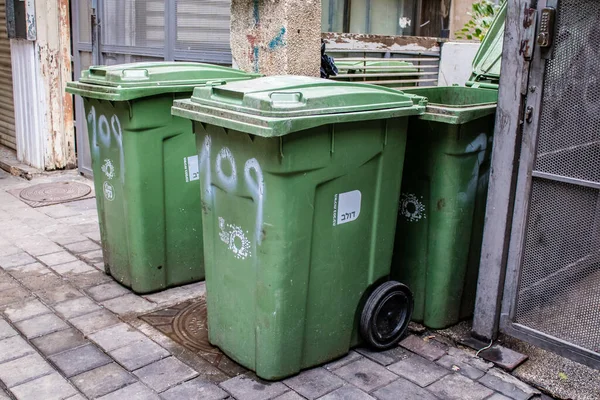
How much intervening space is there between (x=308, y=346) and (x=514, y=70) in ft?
6.32

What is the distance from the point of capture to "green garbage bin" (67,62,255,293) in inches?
173

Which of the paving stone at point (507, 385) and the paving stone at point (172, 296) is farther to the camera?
the paving stone at point (172, 296)

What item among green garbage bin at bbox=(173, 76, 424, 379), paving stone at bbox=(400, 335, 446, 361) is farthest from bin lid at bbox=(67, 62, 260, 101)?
paving stone at bbox=(400, 335, 446, 361)

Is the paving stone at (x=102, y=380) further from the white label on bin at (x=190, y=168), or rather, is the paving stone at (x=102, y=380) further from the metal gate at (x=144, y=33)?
the metal gate at (x=144, y=33)

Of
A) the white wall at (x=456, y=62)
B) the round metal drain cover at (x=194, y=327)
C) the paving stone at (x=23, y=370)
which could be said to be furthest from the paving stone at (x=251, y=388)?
the white wall at (x=456, y=62)

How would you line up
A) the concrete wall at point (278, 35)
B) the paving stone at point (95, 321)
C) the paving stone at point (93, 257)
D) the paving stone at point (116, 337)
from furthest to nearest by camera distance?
the paving stone at point (93, 257) < the concrete wall at point (278, 35) < the paving stone at point (95, 321) < the paving stone at point (116, 337)

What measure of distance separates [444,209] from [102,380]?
2194 mm

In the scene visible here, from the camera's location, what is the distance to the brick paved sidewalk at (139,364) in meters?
3.43

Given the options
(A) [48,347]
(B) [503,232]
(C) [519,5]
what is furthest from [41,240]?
(C) [519,5]

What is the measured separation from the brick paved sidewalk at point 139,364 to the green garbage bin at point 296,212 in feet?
0.52

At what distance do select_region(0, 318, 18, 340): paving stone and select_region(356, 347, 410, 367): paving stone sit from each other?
2161 millimetres

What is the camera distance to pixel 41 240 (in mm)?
5855

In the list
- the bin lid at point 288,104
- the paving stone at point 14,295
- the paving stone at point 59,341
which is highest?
the bin lid at point 288,104

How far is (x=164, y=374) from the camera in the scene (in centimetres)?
358
